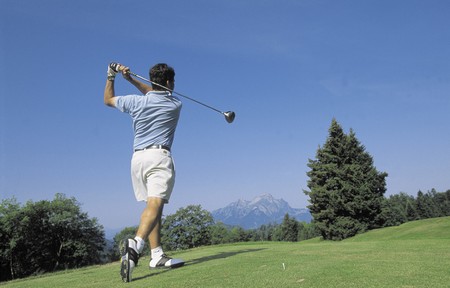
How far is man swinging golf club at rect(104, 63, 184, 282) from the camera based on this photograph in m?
4.71

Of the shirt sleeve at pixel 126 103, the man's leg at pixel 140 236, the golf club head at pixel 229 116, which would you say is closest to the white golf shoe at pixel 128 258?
A: the man's leg at pixel 140 236

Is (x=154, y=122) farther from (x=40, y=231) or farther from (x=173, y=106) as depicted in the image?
(x=40, y=231)

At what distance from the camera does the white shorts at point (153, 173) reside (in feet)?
15.6

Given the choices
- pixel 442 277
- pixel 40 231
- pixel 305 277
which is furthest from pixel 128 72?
pixel 40 231

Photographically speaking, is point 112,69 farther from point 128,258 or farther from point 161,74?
point 128,258

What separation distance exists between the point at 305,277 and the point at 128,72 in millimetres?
4022

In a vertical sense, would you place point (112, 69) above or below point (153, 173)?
above

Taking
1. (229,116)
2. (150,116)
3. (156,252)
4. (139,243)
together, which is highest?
(229,116)

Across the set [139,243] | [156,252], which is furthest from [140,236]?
[156,252]

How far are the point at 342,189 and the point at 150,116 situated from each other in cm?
3781

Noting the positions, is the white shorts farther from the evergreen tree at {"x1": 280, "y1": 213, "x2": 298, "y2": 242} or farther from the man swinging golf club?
the evergreen tree at {"x1": 280, "y1": 213, "x2": 298, "y2": 242}

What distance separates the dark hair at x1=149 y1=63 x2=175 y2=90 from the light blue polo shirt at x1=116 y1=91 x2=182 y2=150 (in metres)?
0.23

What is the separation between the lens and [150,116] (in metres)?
5.10

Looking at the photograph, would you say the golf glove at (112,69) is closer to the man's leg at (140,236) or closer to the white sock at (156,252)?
the man's leg at (140,236)
